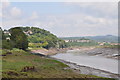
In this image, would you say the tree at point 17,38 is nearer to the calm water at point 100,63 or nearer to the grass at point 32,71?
the calm water at point 100,63

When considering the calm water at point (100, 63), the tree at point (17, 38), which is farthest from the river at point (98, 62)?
the tree at point (17, 38)

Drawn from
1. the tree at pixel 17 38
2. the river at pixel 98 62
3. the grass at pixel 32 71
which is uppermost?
the tree at pixel 17 38

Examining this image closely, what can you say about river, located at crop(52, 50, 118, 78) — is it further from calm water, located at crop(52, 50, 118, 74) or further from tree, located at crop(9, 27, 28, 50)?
tree, located at crop(9, 27, 28, 50)

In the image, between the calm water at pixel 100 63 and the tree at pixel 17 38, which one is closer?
the calm water at pixel 100 63

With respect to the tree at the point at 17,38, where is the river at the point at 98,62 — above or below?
below

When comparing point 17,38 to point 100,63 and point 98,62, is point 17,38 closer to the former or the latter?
point 98,62

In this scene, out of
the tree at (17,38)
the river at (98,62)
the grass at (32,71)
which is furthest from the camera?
the tree at (17,38)

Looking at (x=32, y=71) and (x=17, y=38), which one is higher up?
(x=17, y=38)

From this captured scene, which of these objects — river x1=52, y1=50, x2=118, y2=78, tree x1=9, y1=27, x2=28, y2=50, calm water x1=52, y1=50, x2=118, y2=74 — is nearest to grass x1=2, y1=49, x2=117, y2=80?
river x1=52, y1=50, x2=118, y2=78

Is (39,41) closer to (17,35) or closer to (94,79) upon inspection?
(17,35)

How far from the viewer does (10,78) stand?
26.3m

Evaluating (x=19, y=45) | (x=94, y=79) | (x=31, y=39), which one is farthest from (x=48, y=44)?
(x=94, y=79)

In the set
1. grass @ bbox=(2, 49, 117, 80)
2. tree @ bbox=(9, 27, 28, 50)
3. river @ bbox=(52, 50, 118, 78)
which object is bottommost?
river @ bbox=(52, 50, 118, 78)

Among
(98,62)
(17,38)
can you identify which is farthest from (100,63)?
(17,38)
